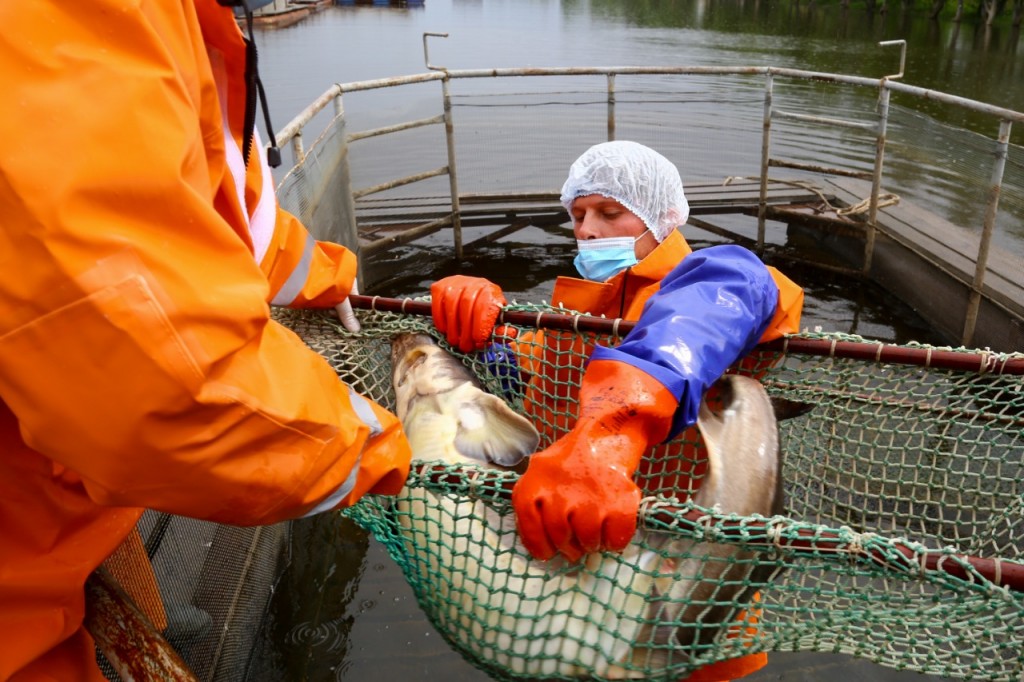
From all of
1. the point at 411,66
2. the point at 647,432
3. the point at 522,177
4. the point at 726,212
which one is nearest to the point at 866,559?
the point at 647,432

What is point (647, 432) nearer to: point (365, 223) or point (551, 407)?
point (551, 407)

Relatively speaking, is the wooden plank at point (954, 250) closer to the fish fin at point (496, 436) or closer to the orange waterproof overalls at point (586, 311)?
the orange waterproof overalls at point (586, 311)

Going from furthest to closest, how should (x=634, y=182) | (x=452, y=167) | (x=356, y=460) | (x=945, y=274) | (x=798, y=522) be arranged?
(x=452, y=167), (x=945, y=274), (x=634, y=182), (x=798, y=522), (x=356, y=460)

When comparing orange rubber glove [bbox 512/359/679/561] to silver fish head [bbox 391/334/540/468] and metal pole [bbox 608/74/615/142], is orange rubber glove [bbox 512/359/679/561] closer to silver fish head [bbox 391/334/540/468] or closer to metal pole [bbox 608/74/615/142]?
silver fish head [bbox 391/334/540/468]

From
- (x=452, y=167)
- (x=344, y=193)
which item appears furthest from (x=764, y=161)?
(x=344, y=193)

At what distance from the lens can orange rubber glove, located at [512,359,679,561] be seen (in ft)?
5.74

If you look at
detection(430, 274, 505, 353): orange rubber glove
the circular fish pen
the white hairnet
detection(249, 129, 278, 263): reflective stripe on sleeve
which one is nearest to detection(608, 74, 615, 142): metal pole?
the circular fish pen

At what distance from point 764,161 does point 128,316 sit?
7.77 m

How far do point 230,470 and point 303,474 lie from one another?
0.14 meters

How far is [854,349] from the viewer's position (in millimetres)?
2631

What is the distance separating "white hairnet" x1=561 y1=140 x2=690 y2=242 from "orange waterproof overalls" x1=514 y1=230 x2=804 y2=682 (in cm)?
12

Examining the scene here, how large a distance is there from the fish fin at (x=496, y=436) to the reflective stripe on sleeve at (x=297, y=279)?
0.70 metres

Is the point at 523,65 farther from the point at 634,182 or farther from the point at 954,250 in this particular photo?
the point at 634,182

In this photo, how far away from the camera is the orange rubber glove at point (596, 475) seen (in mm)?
1750
